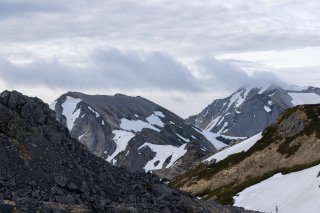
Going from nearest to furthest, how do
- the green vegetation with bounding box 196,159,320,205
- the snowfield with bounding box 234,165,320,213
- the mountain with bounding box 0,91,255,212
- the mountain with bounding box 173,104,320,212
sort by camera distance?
the mountain with bounding box 0,91,255,212
the snowfield with bounding box 234,165,320,213
the mountain with bounding box 173,104,320,212
the green vegetation with bounding box 196,159,320,205

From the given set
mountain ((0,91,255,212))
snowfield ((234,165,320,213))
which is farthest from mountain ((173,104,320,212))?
mountain ((0,91,255,212))

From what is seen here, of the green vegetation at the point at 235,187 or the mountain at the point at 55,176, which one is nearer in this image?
the mountain at the point at 55,176

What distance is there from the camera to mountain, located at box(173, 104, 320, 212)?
6384 cm

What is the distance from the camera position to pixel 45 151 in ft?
116

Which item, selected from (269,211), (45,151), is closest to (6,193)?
(45,151)

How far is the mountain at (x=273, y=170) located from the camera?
6384 cm

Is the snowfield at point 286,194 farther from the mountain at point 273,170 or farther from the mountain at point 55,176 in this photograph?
the mountain at point 55,176

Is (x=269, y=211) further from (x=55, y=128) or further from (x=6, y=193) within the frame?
(x=6, y=193)

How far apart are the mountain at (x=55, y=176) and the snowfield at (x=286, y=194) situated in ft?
59.9

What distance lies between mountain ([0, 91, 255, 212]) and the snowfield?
59.9ft

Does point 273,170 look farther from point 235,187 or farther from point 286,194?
point 286,194

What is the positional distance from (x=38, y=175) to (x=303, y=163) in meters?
58.6

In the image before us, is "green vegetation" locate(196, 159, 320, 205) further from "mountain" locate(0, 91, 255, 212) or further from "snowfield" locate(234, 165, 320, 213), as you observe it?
"mountain" locate(0, 91, 255, 212)

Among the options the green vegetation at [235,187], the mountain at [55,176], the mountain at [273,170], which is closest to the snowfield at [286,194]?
the mountain at [273,170]
